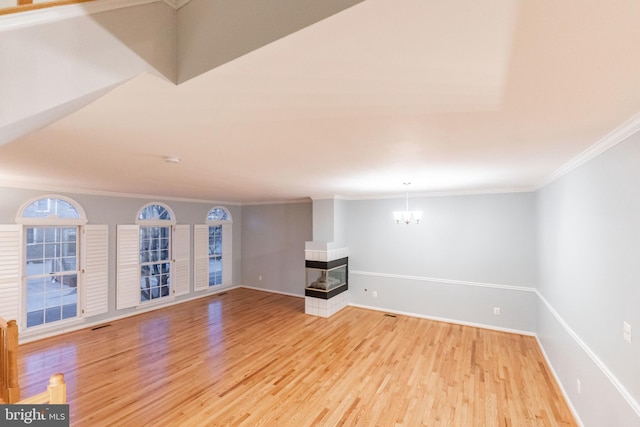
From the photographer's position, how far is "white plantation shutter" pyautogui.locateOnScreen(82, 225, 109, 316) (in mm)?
5223

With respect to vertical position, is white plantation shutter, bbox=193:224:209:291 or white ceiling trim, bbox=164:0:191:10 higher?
white ceiling trim, bbox=164:0:191:10

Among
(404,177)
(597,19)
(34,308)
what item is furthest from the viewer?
(34,308)

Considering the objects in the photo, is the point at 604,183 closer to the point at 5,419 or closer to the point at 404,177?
the point at 404,177

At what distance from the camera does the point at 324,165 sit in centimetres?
295

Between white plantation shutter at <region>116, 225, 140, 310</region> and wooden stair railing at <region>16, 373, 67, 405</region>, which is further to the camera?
white plantation shutter at <region>116, 225, 140, 310</region>

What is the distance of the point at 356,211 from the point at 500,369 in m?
3.87

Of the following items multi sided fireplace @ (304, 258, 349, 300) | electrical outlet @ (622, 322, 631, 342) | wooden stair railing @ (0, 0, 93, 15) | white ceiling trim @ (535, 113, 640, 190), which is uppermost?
wooden stair railing @ (0, 0, 93, 15)

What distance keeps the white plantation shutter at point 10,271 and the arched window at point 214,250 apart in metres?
3.24

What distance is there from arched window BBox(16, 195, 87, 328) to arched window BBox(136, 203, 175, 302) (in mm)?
1154

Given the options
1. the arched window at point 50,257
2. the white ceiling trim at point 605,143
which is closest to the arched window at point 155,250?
the arched window at point 50,257

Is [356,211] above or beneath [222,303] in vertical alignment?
above

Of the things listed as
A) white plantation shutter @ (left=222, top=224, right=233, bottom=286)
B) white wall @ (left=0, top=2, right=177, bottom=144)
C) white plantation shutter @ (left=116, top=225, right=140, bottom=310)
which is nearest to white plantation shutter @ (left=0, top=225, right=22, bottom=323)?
white plantation shutter @ (left=116, top=225, right=140, bottom=310)

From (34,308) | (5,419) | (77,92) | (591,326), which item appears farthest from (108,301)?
(591,326)

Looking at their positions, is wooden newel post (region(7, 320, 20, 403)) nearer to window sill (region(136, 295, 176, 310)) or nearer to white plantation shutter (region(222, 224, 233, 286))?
window sill (region(136, 295, 176, 310))
